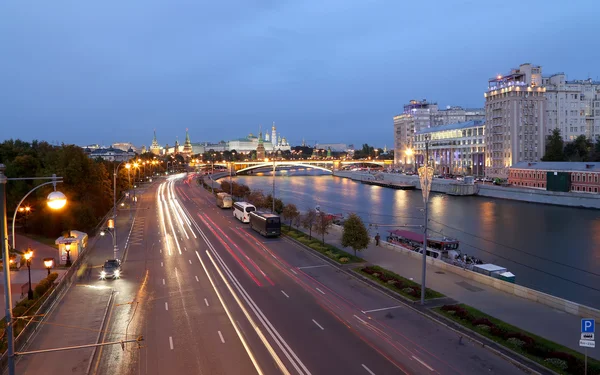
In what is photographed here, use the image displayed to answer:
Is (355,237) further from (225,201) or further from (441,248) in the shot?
(225,201)

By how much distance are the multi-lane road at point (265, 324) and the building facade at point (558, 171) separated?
52.7 m

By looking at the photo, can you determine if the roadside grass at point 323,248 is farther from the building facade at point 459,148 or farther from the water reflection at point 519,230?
the building facade at point 459,148

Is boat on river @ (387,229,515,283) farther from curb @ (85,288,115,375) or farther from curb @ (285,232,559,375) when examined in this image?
curb @ (85,288,115,375)

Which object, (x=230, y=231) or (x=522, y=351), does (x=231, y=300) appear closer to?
(x=522, y=351)

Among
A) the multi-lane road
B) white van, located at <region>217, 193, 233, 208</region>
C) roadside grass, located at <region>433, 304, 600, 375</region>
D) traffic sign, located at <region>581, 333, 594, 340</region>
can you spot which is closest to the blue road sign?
traffic sign, located at <region>581, 333, 594, 340</region>

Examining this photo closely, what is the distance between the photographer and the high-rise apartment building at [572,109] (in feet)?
319

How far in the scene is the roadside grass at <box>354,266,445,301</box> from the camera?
18016 mm

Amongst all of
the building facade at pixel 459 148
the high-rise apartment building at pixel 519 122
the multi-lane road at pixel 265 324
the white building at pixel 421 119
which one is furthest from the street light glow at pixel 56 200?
the white building at pixel 421 119

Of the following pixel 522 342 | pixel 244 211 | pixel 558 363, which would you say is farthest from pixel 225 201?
pixel 558 363

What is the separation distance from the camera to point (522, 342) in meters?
13.0

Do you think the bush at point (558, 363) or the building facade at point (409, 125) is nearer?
the bush at point (558, 363)

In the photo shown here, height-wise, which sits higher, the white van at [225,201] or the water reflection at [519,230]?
the white van at [225,201]

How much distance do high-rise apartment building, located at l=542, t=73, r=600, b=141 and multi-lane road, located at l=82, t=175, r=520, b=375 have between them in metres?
92.6

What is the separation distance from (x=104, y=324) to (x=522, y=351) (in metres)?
13.6
